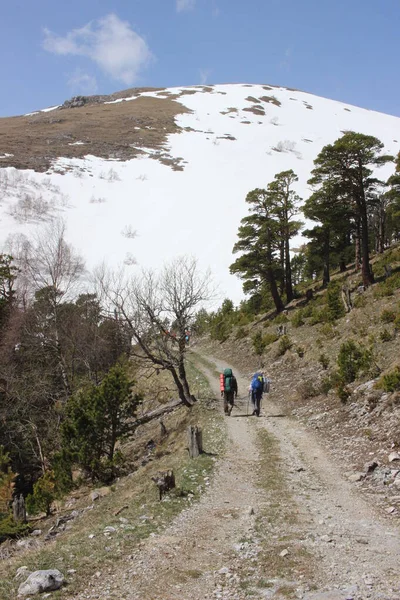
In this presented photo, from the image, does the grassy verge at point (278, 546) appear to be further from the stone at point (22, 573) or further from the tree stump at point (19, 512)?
the tree stump at point (19, 512)

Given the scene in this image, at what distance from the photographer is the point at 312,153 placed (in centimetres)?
9006

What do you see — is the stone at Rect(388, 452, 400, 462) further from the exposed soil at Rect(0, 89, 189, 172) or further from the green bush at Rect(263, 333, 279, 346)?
the exposed soil at Rect(0, 89, 189, 172)

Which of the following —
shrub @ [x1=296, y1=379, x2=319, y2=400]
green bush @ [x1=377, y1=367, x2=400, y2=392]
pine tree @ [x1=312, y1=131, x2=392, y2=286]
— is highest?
pine tree @ [x1=312, y1=131, x2=392, y2=286]

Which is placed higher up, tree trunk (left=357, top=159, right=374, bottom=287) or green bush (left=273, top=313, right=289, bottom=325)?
tree trunk (left=357, top=159, right=374, bottom=287)

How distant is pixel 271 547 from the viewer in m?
5.73

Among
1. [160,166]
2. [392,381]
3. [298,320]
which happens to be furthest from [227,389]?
[160,166]

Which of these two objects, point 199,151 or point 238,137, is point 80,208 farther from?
point 238,137

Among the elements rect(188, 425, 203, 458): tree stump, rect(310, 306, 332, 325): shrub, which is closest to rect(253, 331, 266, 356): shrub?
rect(310, 306, 332, 325): shrub

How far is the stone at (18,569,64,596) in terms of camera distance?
15.9 ft

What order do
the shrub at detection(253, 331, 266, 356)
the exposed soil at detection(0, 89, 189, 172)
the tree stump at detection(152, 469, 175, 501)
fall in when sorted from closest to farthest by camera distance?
the tree stump at detection(152, 469, 175, 501) → the shrub at detection(253, 331, 266, 356) → the exposed soil at detection(0, 89, 189, 172)

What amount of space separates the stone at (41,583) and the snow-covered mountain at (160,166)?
41.3 m

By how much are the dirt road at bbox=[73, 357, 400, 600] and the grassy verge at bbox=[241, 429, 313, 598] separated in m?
0.01

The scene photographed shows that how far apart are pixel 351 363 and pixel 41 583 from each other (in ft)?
36.2

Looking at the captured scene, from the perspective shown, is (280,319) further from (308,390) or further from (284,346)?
(308,390)
